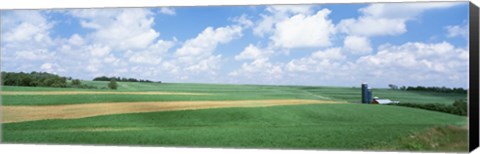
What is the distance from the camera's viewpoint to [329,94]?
1472 cm

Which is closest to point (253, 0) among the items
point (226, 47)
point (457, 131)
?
point (226, 47)

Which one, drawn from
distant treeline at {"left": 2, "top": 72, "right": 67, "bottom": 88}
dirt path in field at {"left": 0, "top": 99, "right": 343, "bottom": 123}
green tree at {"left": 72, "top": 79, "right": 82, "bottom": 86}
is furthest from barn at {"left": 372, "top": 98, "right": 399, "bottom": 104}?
distant treeline at {"left": 2, "top": 72, "right": 67, "bottom": 88}

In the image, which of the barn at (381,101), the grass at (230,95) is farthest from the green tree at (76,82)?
the barn at (381,101)

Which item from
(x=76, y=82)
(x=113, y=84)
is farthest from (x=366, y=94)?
(x=76, y=82)

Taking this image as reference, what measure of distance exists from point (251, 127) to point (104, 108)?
9.99ft

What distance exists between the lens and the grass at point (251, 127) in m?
14.1

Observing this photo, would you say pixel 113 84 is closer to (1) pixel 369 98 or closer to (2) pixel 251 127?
(2) pixel 251 127

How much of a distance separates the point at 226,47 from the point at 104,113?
2.83 m

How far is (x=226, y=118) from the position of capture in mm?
15086

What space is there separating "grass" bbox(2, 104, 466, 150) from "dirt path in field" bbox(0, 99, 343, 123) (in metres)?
0.10

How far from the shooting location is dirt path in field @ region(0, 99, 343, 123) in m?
15.2

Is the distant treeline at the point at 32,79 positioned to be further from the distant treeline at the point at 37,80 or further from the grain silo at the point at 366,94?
the grain silo at the point at 366,94

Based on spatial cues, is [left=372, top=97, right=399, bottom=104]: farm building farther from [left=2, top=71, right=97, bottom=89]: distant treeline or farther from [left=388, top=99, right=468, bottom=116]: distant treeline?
[left=2, top=71, right=97, bottom=89]: distant treeline

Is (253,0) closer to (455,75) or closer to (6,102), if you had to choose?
(455,75)
